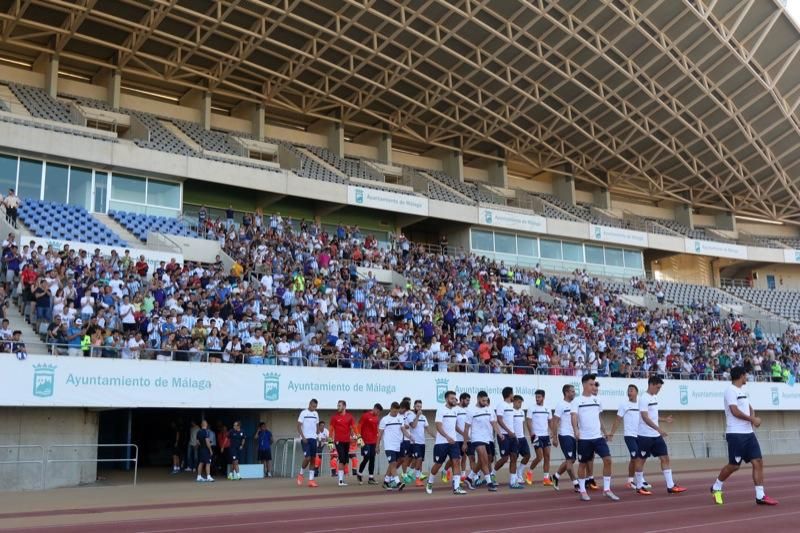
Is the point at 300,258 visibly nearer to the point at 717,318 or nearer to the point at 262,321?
the point at 262,321

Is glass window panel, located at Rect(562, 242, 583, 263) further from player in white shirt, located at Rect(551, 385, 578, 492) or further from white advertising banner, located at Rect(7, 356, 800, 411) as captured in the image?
player in white shirt, located at Rect(551, 385, 578, 492)

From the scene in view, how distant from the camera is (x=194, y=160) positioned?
35.8 m

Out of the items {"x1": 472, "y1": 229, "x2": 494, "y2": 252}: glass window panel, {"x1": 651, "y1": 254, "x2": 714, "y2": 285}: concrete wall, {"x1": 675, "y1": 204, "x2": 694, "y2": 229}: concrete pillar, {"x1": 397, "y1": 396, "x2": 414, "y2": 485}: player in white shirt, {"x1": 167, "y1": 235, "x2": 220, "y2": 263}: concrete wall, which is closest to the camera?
{"x1": 397, "y1": 396, "x2": 414, "y2": 485}: player in white shirt

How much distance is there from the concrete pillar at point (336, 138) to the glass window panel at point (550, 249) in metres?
12.3

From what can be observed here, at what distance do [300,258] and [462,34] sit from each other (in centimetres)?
1481

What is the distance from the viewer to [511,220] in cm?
4569

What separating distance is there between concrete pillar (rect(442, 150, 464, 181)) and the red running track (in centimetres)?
3456

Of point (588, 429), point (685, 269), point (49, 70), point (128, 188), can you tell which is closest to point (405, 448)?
point (588, 429)

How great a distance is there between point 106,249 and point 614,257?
32179mm

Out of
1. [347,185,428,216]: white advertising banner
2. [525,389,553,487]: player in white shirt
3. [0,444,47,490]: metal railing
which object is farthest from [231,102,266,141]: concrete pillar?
[525,389,553,487]: player in white shirt

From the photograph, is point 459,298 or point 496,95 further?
point 496,95

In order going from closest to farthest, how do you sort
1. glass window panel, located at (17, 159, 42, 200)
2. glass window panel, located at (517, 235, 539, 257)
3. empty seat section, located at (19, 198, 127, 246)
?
empty seat section, located at (19, 198, 127, 246), glass window panel, located at (17, 159, 42, 200), glass window panel, located at (517, 235, 539, 257)

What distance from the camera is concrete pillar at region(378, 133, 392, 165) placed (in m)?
46.5

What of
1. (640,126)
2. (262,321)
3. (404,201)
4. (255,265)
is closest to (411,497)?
(262,321)
